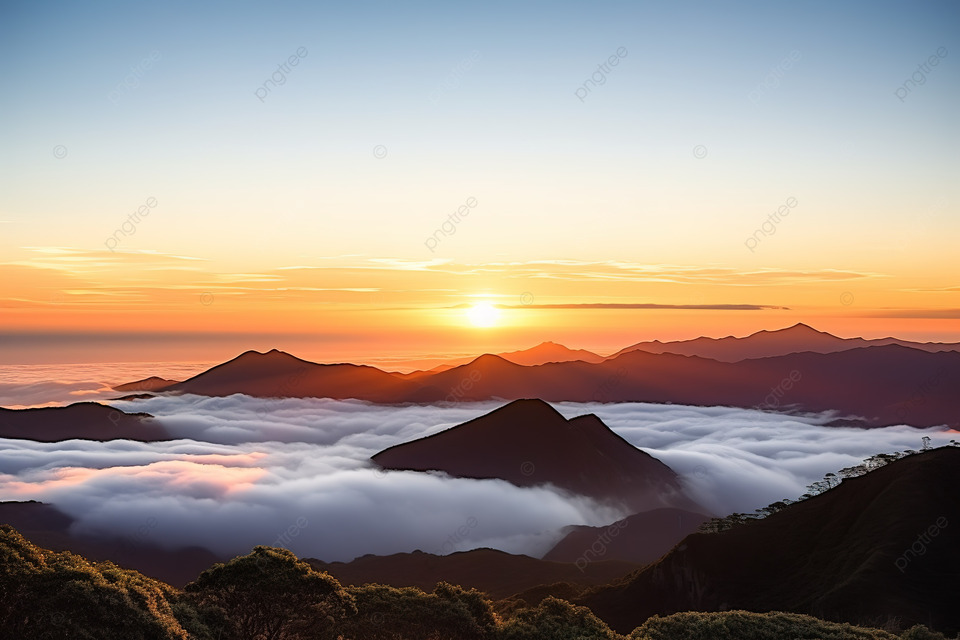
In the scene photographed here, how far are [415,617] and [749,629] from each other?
22.8 meters

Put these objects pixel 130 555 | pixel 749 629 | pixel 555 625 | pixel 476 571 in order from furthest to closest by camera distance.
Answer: pixel 130 555, pixel 476 571, pixel 749 629, pixel 555 625

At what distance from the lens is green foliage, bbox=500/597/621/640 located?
39688mm

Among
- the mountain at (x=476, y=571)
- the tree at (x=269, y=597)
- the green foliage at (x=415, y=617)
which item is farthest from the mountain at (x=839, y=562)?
the tree at (x=269, y=597)

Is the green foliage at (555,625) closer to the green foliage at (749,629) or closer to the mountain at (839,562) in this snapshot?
the green foliage at (749,629)

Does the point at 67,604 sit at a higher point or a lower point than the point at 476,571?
higher

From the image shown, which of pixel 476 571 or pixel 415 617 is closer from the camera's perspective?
pixel 415 617

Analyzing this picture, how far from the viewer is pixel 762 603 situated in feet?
261

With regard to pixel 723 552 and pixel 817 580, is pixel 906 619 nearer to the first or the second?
pixel 817 580

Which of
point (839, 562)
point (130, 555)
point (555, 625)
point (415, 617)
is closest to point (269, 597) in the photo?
point (415, 617)

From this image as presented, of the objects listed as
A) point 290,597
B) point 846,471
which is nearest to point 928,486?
point 846,471

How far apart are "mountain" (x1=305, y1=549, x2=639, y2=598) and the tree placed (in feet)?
360

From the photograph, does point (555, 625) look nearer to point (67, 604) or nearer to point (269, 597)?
point (269, 597)

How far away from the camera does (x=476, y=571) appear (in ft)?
543

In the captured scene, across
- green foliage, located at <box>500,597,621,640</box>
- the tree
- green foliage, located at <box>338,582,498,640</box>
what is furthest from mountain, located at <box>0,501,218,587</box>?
green foliage, located at <box>500,597,621,640</box>
